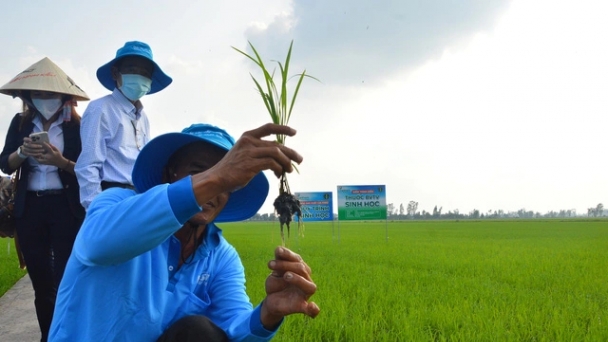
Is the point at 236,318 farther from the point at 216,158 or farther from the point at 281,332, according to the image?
the point at 281,332

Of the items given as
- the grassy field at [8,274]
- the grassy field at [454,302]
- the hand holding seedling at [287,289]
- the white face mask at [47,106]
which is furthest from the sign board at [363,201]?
the hand holding seedling at [287,289]

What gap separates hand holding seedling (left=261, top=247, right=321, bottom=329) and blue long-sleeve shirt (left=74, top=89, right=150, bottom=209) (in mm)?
1469

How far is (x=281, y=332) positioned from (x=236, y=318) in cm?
179

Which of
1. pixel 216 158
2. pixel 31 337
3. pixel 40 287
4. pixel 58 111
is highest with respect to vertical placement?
pixel 58 111

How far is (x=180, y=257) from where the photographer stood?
1.85 meters

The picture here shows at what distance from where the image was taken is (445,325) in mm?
3793

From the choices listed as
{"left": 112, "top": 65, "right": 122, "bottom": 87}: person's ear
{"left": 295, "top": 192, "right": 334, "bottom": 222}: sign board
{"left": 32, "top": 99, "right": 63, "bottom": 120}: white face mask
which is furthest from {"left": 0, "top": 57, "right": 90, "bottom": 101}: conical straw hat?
{"left": 295, "top": 192, "right": 334, "bottom": 222}: sign board

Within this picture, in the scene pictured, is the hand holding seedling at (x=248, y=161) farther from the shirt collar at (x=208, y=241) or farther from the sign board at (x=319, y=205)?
the sign board at (x=319, y=205)

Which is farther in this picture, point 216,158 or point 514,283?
point 514,283

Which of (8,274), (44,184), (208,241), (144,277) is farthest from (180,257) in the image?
(8,274)

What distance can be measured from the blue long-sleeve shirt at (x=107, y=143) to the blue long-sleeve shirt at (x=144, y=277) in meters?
1.06

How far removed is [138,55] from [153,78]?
0.26m

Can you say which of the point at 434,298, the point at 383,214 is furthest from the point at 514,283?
the point at 383,214

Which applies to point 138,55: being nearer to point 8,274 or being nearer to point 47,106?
point 47,106
